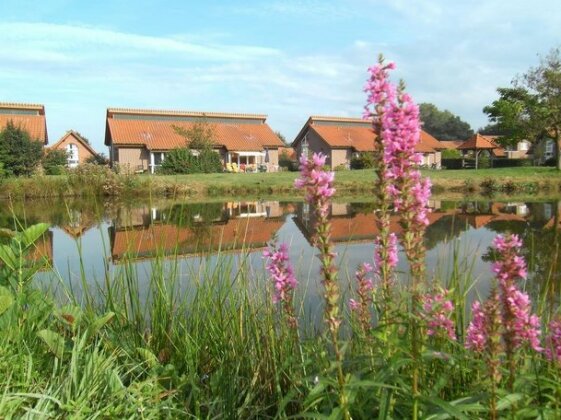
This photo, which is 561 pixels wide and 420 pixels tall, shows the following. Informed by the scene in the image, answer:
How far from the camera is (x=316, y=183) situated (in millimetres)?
1697

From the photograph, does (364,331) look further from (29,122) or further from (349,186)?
(29,122)

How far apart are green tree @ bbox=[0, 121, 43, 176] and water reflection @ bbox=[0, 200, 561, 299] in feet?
44.3

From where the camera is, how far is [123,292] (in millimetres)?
4062

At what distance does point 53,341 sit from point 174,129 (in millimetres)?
46670

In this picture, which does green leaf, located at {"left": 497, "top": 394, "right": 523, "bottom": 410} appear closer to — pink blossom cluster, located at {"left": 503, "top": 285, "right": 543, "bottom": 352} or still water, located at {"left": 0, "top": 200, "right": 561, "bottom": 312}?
pink blossom cluster, located at {"left": 503, "top": 285, "right": 543, "bottom": 352}

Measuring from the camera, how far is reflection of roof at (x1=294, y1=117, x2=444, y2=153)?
2143 inches

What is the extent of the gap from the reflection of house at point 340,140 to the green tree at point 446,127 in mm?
49264

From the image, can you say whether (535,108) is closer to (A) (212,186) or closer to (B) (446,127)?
(A) (212,186)

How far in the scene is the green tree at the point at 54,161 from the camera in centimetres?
3912

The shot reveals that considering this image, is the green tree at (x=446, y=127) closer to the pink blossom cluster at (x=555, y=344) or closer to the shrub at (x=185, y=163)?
the shrub at (x=185, y=163)

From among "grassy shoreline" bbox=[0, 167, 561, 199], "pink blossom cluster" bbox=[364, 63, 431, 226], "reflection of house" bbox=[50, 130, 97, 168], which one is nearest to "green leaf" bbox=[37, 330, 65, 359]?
"pink blossom cluster" bbox=[364, 63, 431, 226]

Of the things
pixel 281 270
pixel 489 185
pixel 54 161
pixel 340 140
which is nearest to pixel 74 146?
pixel 54 161

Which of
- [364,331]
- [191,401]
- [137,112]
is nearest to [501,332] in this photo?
[364,331]

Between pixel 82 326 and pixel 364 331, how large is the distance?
2467mm
